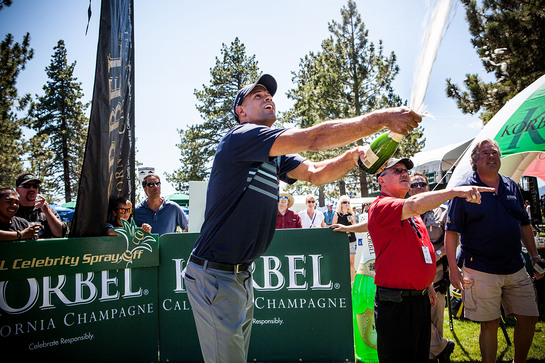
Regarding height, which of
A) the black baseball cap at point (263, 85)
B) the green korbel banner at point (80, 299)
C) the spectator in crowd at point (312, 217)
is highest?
the black baseball cap at point (263, 85)

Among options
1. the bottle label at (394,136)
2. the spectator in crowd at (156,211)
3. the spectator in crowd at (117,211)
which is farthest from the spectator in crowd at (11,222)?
the bottle label at (394,136)

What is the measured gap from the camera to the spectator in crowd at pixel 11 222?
4.16 meters

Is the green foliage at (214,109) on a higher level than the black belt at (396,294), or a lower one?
higher

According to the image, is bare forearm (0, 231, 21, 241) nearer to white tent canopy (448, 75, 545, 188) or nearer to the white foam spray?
the white foam spray

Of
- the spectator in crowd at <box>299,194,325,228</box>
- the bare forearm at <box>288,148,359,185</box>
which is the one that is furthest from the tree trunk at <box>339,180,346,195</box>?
the bare forearm at <box>288,148,359,185</box>

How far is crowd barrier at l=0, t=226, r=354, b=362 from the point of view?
423 centimetres

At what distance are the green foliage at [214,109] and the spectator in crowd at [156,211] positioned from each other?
2862cm

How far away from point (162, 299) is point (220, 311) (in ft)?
9.74

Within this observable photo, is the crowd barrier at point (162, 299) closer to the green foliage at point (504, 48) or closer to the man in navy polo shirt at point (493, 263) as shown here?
the man in navy polo shirt at point (493, 263)

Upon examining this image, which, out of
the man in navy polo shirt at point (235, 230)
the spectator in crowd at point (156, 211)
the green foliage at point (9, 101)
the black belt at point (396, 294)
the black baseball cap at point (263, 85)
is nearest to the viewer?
the man in navy polo shirt at point (235, 230)

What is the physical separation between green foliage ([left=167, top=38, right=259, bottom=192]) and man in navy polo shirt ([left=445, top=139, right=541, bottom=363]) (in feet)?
104

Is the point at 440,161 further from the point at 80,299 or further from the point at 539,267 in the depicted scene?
the point at 80,299

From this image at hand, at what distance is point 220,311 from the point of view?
225 centimetres

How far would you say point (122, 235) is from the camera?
15.3 ft
